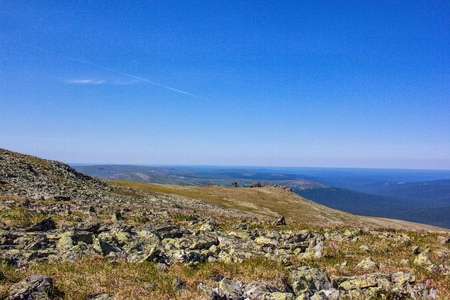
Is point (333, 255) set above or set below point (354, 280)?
below

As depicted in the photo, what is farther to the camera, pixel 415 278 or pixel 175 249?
pixel 175 249

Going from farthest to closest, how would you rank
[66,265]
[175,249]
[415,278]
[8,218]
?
[8,218], [175,249], [66,265], [415,278]

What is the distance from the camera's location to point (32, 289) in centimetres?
675

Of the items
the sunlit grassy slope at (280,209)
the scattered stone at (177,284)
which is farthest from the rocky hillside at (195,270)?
the sunlit grassy slope at (280,209)

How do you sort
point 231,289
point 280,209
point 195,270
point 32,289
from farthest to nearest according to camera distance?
point 280,209 → point 195,270 → point 231,289 → point 32,289

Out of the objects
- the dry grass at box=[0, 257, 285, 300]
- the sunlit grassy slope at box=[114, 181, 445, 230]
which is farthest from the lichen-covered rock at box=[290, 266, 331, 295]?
the sunlit grassy slope at box=[114, 181, 445, 230]

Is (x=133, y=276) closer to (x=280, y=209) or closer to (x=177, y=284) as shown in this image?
(x=177, y=284)

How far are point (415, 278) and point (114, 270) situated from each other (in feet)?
32.3

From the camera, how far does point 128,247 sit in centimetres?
1226

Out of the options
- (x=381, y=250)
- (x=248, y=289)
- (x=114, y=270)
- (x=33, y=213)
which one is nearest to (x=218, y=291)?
(x=248, y=289)

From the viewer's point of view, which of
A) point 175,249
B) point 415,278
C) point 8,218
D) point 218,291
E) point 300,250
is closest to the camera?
point 218,291

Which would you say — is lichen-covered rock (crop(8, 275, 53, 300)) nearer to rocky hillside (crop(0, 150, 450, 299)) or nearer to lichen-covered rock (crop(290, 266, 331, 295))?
rocky hillside (crop(0, 150, 450, 299))

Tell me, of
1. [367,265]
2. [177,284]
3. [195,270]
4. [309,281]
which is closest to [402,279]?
[367,265]

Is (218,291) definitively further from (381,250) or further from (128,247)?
(381,250)
